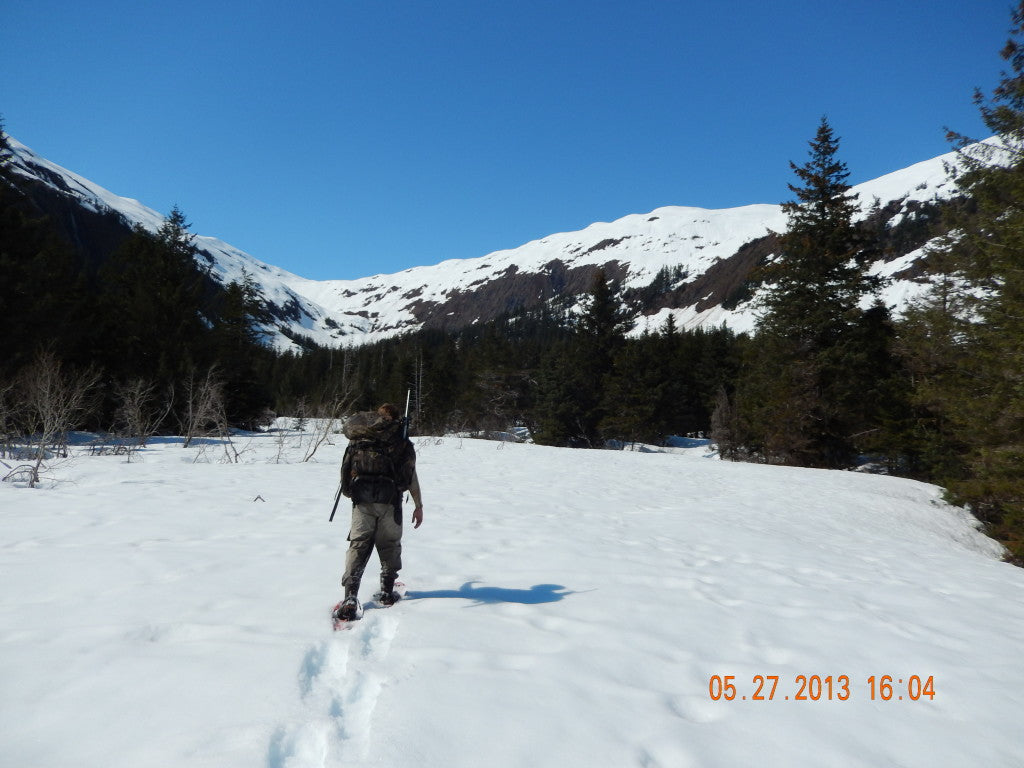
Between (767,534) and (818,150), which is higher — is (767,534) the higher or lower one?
the lower one

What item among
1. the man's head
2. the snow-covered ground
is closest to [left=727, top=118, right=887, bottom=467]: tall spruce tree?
the snow-covered ground

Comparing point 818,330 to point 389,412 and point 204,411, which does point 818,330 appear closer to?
point 389,412

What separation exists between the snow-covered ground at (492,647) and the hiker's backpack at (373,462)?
0.97m

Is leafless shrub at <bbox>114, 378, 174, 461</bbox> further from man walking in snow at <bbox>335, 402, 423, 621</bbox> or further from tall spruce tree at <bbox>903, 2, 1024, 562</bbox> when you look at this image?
tall spruce tree at <bbox>903, 2, 1024, 562</bbox>

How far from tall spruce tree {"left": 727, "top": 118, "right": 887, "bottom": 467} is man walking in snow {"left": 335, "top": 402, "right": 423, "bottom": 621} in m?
18.3

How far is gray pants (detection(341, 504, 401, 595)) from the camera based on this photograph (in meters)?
4.32

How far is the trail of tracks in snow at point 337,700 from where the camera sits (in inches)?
95.1

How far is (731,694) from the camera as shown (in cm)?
317

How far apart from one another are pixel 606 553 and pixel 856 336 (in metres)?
17.5

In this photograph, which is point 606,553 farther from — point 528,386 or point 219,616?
point 528,386

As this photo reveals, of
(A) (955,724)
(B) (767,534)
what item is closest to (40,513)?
(A) (955,724)

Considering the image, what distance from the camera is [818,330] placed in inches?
737
